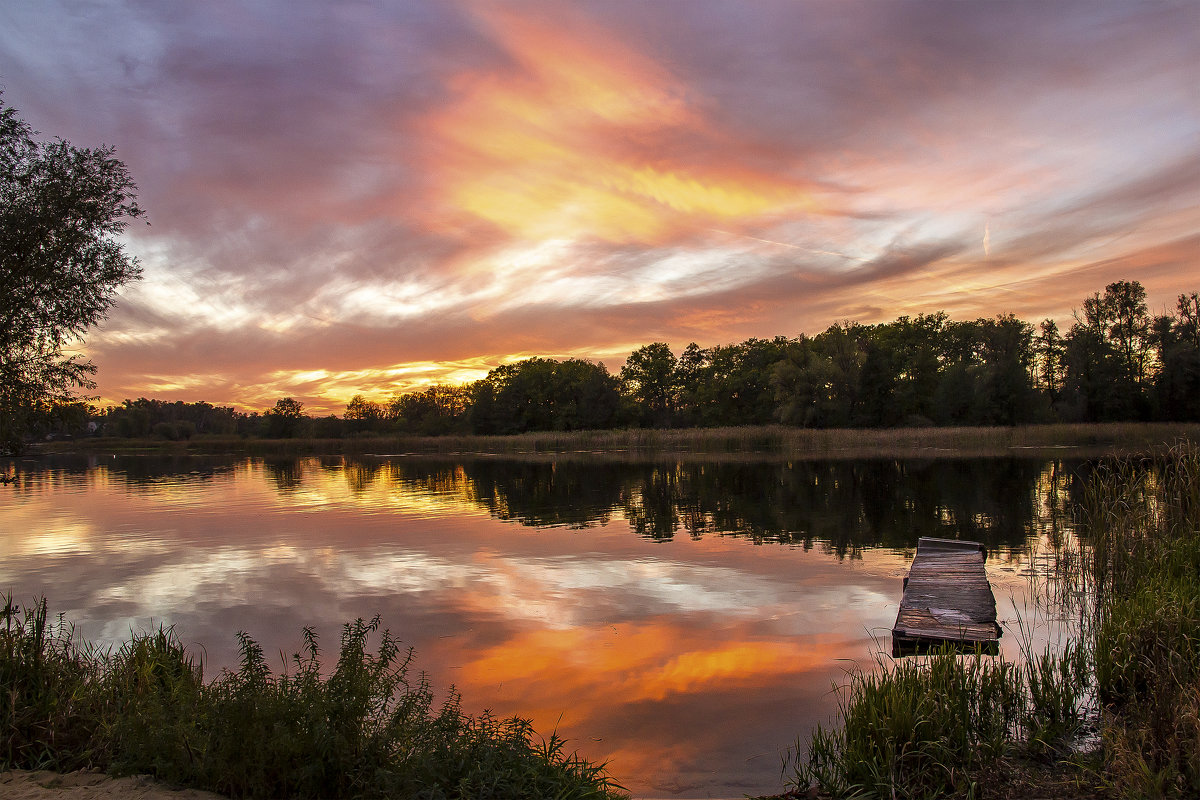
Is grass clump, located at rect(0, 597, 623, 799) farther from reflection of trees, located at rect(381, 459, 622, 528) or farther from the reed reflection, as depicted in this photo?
reflection of trees, located at rect(381, 459, 622, 528)

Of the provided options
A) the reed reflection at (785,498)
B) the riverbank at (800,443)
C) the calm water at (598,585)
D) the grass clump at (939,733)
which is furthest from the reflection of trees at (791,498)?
the riverbank at (800,443)

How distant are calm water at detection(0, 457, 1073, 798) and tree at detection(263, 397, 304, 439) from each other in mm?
89994

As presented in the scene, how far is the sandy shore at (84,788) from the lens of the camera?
15.5 feet

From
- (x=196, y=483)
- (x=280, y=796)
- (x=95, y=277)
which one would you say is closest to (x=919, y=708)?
(x=280, y=796)

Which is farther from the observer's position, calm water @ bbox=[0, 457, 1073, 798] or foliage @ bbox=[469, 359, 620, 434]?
foliage @ bbox=[469, 359, 620, 434]

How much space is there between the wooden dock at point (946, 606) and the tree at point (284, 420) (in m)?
117

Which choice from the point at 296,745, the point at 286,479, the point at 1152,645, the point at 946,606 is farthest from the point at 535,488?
the point at 296,745

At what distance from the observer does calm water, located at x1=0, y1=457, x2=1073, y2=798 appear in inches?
291

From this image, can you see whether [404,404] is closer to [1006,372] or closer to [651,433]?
[651,433]

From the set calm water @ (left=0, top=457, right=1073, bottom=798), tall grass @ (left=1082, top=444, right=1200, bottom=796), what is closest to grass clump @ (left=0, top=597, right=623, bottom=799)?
calm water @ (left=0, top=457, right=1073, bottom=798)

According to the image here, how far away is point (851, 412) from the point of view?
77.8 metres

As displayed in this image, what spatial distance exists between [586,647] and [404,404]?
135303 mm

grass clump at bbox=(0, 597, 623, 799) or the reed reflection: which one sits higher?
grass clump at bbox=(0, 597, 623, 799)

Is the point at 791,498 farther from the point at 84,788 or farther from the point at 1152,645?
the point at 84,788
